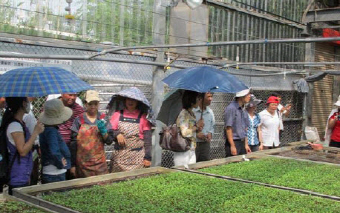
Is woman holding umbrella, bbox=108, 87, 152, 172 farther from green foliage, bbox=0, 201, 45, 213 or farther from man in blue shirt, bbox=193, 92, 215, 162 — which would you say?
green foliage, bbox=0, 201, 45, 213

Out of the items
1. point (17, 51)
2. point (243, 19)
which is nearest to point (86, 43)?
point (17, 51)

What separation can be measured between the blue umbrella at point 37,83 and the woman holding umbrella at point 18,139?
19 centimetres

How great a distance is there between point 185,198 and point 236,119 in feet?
10.8

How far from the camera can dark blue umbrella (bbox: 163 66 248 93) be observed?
5691 millimetres

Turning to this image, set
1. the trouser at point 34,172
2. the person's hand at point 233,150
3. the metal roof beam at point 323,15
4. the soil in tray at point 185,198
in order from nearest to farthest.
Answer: the soil in tray at point 185,198, the trouser at point 34,172, the person's hand at point 233,150, the metal roof beam at point 323,15

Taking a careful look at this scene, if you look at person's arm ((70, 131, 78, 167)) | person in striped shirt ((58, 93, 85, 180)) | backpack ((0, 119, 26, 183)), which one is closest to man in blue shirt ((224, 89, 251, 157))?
person in striped shirt ((58, 93, 85, 180))

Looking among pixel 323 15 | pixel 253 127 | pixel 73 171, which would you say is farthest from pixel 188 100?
pixel 323 15

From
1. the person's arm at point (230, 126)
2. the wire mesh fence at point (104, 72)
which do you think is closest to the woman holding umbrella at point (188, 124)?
the wire mesh fence at point (104, 72)

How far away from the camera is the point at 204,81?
5.79m

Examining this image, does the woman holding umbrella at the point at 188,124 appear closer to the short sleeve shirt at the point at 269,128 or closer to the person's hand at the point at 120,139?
the person's hand at the point at 120,139

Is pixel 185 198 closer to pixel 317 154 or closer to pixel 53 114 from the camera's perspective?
pixel 53 114

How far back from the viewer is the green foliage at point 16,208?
3463mm

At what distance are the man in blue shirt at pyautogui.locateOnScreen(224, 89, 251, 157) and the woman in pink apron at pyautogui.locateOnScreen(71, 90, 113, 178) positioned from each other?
91.5 inches

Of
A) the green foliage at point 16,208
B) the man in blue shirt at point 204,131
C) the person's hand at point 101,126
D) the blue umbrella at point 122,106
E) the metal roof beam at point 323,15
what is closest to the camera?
the green foliage at point 16,208
